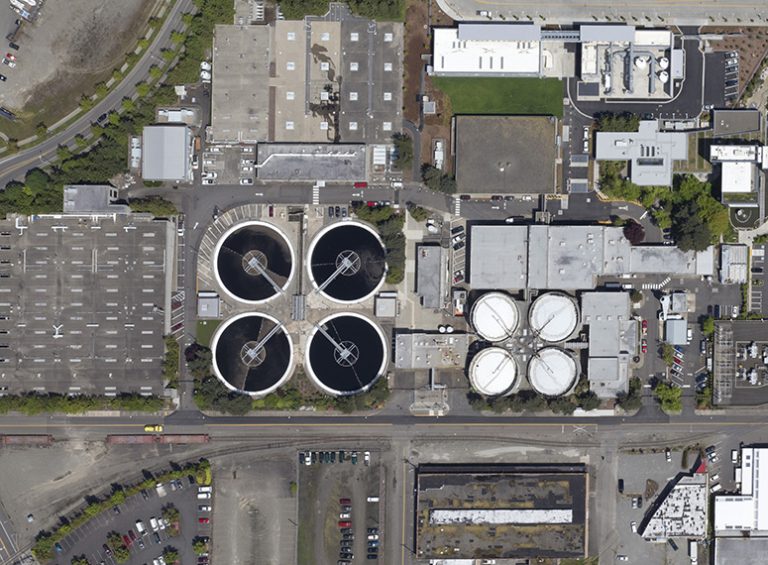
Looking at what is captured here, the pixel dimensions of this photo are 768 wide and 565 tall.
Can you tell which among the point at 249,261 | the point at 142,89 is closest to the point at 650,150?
the point at 249,261

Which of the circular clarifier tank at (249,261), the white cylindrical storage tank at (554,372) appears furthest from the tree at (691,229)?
the circular clarifier tank at (249,261)

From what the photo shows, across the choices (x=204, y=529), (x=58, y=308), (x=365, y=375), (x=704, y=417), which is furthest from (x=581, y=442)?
(x=58, y=308)

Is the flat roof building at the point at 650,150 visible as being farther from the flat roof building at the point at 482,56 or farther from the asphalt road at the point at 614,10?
the asphalt road at the point at 614,10

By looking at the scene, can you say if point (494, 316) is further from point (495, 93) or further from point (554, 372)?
point (495, 93)

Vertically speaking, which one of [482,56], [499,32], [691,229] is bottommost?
[691,229]

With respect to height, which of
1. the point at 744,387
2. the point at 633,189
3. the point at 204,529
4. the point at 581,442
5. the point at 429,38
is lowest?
the point at 204,529

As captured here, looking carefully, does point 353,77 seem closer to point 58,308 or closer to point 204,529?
point 58,308

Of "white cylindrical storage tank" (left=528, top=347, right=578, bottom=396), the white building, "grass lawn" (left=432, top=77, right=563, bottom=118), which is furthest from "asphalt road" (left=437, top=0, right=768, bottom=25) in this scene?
the white building
